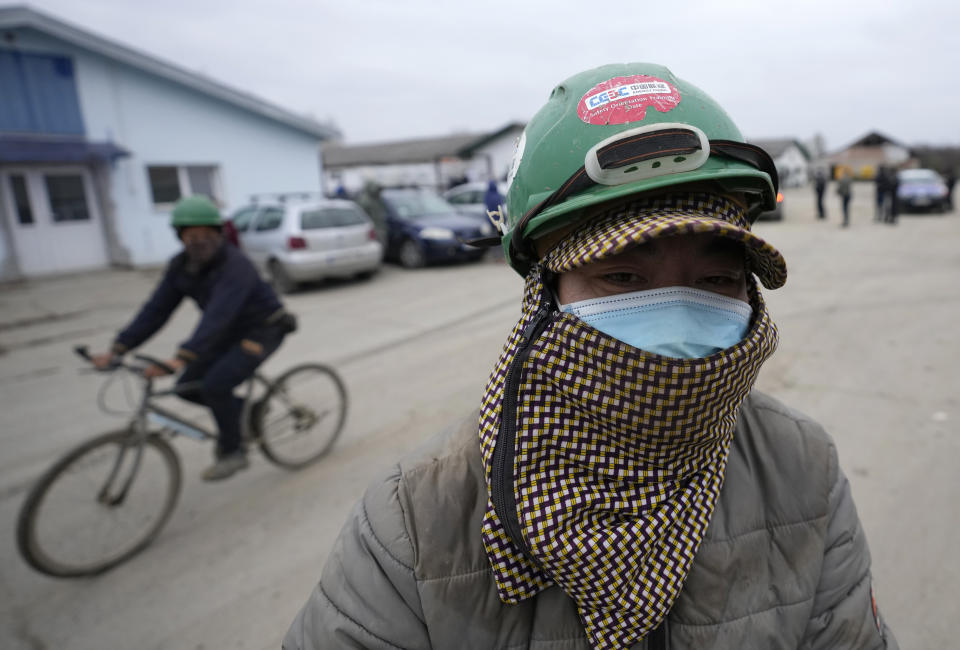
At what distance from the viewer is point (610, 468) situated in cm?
110

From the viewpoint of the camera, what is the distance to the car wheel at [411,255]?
12805mm

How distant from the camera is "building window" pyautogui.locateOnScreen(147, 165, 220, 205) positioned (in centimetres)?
1474

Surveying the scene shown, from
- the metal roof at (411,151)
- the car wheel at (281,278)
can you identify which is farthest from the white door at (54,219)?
the metal roof at (411,151)

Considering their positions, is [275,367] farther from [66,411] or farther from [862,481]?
[862,481]

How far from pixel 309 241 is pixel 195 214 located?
7.49 meters

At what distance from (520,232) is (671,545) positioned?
0.67 m

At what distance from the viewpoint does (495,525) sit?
1102 millimetres

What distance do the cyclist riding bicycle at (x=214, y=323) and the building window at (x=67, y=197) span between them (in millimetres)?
12646

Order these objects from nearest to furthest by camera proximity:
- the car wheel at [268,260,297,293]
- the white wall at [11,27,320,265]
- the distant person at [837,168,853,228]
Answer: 1. the car wheel at [268,260,297,293]
2. the white wall at [11,27,320,265]
3. the distant person at [837,168,853,228]

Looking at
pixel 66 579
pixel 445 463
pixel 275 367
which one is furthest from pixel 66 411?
pixel 445 463

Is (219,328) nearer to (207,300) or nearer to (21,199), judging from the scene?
(207,300)

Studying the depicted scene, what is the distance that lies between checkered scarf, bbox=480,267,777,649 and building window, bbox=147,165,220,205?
50.1 ft

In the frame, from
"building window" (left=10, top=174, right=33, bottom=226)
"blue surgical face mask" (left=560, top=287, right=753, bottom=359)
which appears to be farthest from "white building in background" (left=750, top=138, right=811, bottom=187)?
"blue surgical face mask" (left=560, top=287, right=753, bottom=359)

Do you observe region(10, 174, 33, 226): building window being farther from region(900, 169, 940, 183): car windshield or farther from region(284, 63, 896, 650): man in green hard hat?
region(900, 169, 940, 183): car windshield
